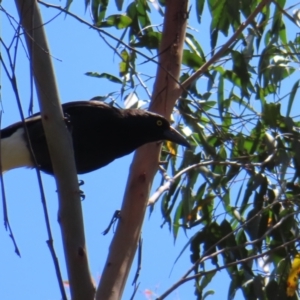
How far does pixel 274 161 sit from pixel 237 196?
0.23 meters

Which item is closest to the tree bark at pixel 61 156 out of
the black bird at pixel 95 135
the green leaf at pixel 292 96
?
the black bird at pixel 95 135

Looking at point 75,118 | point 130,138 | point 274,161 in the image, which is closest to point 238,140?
point 274,161

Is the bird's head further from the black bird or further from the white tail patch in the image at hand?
the white tail patch

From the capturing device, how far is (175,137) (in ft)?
10.1

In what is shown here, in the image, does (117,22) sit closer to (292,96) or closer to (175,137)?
(175,137)

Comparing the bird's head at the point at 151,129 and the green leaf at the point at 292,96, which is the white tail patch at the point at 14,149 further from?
the green leaf at the point at 292,96

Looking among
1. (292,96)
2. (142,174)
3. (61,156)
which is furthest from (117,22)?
(61,156)

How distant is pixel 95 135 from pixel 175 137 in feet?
1.06

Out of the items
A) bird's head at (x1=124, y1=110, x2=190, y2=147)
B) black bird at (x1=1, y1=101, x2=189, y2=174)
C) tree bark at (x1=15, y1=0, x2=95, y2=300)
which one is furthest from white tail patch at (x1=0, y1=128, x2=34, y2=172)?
tree bark at (x1=15, y1=0, x2=95, y2=300)

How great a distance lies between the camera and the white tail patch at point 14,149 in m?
3.08

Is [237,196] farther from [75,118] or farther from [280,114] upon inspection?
[75,118]

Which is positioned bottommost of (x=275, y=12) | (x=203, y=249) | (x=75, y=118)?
(x=203, y=249)

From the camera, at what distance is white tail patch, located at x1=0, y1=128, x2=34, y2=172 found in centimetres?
308

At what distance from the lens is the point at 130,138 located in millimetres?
3104
